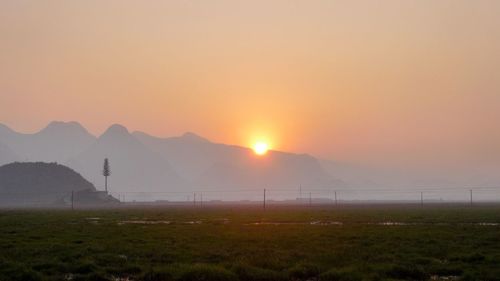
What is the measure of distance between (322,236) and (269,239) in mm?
4737

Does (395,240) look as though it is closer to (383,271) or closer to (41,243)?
(383,271)

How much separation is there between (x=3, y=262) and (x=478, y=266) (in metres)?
21.7

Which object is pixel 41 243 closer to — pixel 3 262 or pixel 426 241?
pixel 3 262

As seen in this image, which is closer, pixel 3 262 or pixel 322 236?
pixel 3 262

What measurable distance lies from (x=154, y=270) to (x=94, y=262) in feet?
13.4

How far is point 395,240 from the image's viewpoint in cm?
3569

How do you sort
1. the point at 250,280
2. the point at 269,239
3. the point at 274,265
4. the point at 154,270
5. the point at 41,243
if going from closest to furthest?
the point at 250,280 < the point at 154,270 < the point at 274,265 < the point at 41,243 < the point at 269,239

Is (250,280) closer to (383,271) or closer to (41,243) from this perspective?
(383,271)

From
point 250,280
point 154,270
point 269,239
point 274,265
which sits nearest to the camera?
point 250,280

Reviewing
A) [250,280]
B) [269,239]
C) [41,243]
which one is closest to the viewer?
[250,280]

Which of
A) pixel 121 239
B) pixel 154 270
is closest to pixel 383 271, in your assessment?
pixel 154 270

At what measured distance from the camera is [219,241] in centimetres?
3591

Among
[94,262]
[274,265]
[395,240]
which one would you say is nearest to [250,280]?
[274,265]

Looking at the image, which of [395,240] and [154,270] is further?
[395,240]
